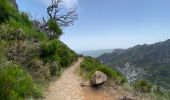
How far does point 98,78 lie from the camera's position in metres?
20.8

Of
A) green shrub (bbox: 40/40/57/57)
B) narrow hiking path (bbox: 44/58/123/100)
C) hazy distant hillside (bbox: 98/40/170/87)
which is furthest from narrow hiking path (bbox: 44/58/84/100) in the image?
hazy distant hillside (bbox: 98/40/170/87)

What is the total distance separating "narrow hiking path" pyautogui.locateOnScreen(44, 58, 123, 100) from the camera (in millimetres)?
17772

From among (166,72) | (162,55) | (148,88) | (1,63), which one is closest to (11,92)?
(1,63)

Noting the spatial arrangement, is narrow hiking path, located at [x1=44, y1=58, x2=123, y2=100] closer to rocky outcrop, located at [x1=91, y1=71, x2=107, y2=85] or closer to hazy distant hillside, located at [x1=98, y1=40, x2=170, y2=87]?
rocky outcrop, located at [x1=91, y1=71, x2=107, y2=85]

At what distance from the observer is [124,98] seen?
1792cm

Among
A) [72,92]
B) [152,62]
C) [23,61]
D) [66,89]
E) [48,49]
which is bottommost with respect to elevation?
[72,92]

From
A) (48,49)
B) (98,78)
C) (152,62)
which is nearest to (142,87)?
(98,78)

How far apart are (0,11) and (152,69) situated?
416ft

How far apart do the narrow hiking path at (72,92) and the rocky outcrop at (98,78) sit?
1.58 ft

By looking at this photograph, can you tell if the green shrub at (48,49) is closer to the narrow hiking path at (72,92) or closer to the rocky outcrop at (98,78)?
the narrow hiking path at (72,92)

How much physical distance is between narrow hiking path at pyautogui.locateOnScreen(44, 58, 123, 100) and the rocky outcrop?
0.48m

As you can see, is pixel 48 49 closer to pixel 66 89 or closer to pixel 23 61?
pixel 23 61

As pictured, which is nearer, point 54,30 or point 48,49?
point 48,49

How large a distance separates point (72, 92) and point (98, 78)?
2.50 m
